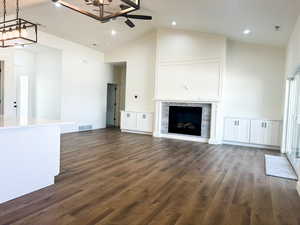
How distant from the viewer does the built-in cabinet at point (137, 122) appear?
328 inches

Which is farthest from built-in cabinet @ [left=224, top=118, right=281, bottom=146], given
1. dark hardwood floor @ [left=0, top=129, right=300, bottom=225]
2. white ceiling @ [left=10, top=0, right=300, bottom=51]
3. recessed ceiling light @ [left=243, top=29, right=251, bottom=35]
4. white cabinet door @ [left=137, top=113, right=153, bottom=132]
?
white cabinet door @ [left=137, top=113, right=153, bottom=132]

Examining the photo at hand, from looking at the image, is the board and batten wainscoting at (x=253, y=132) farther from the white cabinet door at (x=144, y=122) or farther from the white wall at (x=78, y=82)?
the white wall at (x=78, y=82)

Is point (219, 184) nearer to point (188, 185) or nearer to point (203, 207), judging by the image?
point (188, 185)

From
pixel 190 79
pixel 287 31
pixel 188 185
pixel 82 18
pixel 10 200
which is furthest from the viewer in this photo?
pixel 190 79

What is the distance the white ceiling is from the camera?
4.61m

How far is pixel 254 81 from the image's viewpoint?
22.7 ft

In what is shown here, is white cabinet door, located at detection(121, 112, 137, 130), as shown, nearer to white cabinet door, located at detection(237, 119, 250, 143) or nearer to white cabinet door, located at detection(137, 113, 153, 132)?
white cabinet door, located at detection(137, 113, 153, 132)

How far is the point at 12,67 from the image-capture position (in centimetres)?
672

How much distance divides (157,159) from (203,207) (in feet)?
7.24

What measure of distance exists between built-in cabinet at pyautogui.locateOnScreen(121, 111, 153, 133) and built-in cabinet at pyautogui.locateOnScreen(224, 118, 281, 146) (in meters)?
2.83

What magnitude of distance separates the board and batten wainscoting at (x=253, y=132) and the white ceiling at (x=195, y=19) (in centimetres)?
242

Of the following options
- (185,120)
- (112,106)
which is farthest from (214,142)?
(112,106)

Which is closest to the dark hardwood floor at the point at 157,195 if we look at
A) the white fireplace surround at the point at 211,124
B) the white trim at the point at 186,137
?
the white fireplace surround at the point at 211,124

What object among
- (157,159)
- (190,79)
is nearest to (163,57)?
(190,79)
